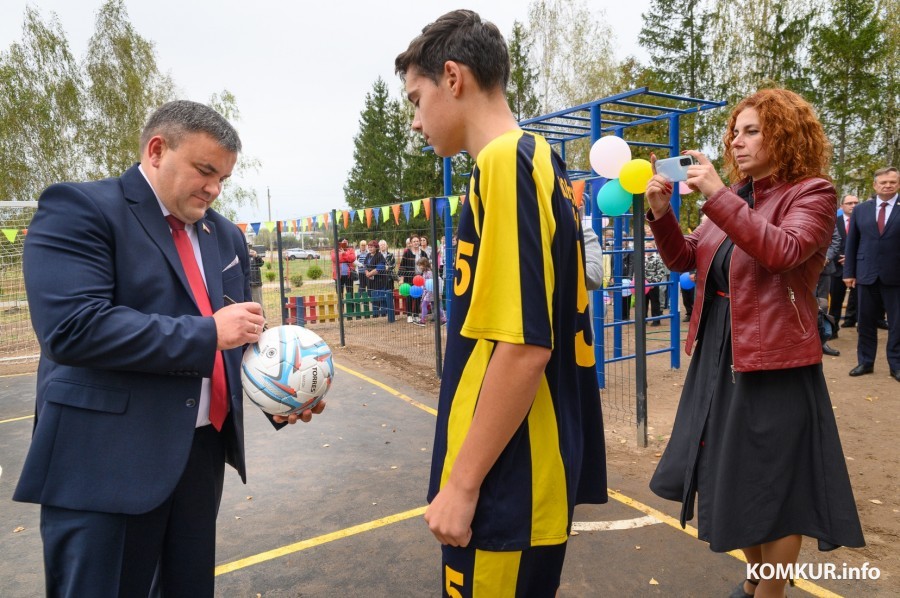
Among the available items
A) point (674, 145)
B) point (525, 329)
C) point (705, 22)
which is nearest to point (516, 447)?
point (525, 329)

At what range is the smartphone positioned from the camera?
236cm

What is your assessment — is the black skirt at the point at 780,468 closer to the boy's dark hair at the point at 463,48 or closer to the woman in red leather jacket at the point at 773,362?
the woman in red leather jacket at the point at 773,362

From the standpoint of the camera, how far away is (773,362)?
204 centimetres

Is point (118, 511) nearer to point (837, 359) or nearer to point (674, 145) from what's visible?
point (674, 145)

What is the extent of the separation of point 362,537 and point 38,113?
88.3 ft

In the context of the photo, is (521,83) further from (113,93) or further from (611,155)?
(611,155)

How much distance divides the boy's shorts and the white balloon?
12.3 feet

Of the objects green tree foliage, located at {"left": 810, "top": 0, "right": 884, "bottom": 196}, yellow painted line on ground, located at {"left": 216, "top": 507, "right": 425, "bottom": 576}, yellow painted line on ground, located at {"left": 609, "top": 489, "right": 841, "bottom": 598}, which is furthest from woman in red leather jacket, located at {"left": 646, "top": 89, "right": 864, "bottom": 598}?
green tree foliage, located at {"left": 810, "top": 0, "right": 884, "bottom": 196}

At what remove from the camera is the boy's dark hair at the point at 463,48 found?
127cm

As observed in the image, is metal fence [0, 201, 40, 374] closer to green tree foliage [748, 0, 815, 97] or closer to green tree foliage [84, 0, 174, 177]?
green tree foliage [84, 0, 174, 177]

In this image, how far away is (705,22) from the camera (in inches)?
861

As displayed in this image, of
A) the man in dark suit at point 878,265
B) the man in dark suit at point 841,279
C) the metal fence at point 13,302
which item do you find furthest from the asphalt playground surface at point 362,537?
the man in dark suit at point 841,279

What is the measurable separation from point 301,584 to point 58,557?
145cm

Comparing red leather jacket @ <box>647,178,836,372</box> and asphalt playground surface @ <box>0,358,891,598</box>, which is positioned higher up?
red leather jacket @ <box>647,178,836,372</box>
